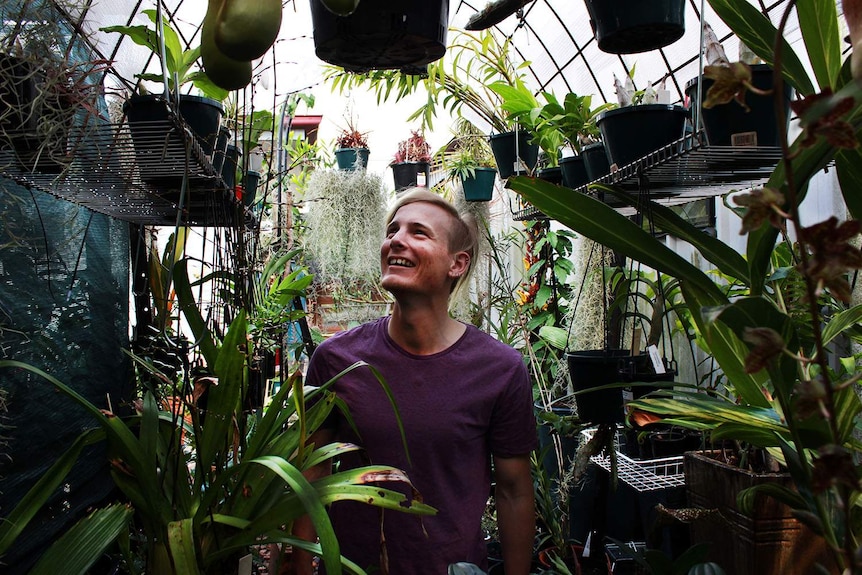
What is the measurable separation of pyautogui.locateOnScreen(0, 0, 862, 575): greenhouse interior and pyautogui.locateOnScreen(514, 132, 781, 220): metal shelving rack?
0.01 metres

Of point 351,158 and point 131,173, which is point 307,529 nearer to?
point 131,173

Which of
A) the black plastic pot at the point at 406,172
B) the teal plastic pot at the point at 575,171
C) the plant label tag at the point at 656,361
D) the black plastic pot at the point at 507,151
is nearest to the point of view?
the plant label tag at the point at 656,361

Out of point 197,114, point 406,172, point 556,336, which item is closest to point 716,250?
point 197,114

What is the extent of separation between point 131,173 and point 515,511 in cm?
110

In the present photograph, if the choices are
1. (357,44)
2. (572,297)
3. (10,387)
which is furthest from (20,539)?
(572,297)

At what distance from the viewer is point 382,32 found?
0.83m

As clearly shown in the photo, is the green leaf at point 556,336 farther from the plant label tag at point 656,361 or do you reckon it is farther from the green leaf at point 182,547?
the green leaf at point 182,547

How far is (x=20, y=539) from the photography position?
4.67ft

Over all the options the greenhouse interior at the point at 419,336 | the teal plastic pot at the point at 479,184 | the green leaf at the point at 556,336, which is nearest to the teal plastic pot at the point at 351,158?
the teal plastic pot at the point at 479,184

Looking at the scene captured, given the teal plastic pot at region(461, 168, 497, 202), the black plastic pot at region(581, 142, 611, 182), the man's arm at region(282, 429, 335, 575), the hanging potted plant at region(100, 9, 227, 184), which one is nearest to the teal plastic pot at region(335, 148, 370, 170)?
the teal plastic pot at region(461, 168, 497, 202)

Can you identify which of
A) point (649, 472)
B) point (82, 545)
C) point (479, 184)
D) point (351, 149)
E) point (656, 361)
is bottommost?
point (649, 472)

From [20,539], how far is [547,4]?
3005 mm

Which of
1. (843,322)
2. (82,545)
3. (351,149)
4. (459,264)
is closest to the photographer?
(843,322)

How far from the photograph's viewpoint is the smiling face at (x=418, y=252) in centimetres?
158
